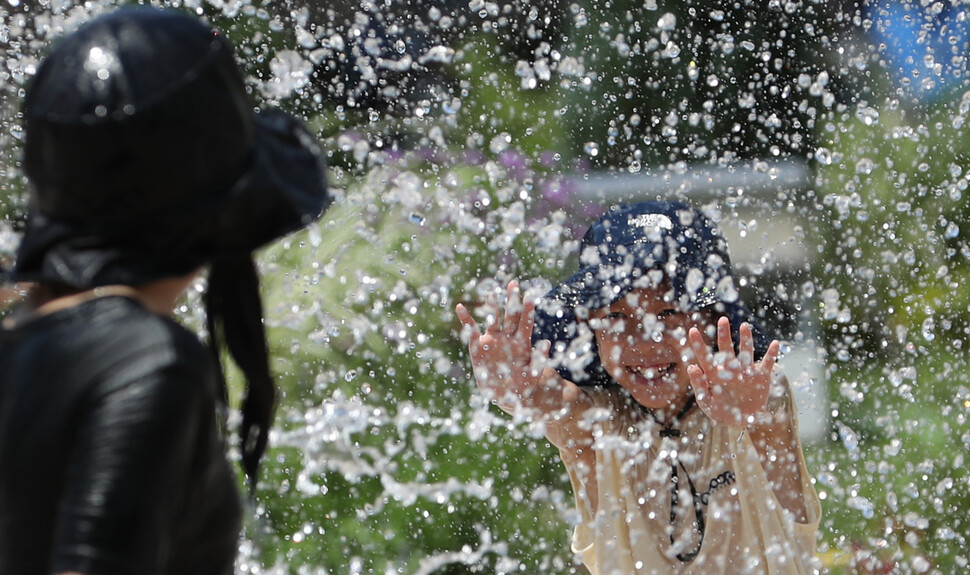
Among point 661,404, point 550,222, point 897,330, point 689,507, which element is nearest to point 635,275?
point 661,404

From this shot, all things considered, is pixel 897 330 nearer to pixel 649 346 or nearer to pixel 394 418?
pixel 394 418

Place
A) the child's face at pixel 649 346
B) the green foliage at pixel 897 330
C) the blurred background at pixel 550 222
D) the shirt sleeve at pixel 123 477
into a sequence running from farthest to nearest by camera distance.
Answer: the green foliage at pixel 897 330 → the blurred background at pixel 550 222 → the child's face at pixel 649 346 → the shirt sleeve at pixel 123 477

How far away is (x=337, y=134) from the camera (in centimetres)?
420

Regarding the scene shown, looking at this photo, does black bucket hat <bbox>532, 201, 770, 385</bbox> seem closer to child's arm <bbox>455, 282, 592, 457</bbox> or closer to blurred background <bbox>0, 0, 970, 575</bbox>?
child's arm <bbox>455, 282, 592, 457</bbox>

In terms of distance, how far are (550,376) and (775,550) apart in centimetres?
57

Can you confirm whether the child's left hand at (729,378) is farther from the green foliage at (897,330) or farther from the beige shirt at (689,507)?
the green foliage at (897,330)

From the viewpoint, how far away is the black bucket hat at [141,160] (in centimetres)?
89

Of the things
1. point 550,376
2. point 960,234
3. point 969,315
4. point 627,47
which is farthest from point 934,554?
point 627,47

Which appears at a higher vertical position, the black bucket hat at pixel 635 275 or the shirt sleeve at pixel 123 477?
the black bucket hat at pixel 635 275

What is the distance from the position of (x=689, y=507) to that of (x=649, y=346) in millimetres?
334

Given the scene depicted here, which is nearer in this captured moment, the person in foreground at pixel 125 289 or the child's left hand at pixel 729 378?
the person in foreground at pixel 125 289

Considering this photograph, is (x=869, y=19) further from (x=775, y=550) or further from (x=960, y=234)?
(x=775, y=550)

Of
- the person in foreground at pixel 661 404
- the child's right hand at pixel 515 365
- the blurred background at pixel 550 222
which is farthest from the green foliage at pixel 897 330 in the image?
the child's right hand at pixel 515 365

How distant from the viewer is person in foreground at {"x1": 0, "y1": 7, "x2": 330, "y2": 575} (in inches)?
33.2
